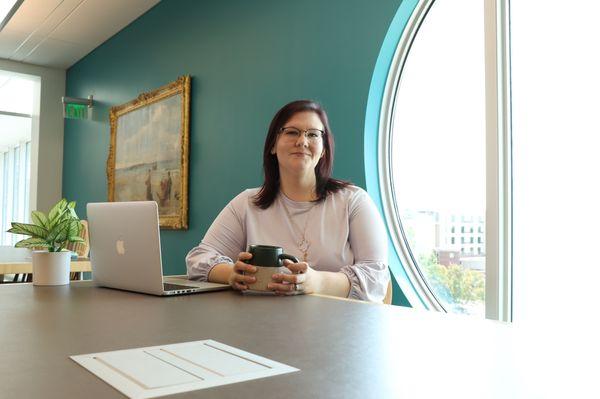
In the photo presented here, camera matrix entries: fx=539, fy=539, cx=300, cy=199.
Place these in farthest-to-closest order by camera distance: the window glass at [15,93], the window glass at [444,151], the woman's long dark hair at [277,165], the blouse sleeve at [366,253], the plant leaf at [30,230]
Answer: the window glass at [15,93]
the window glass at [444,151]
the woman's long dark hair at [277,165]
the blouse sleeve at [366,253]
the plant leaf at [30,230]

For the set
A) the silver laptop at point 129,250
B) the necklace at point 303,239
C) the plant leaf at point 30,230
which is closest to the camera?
the silver laptop at point 129,250

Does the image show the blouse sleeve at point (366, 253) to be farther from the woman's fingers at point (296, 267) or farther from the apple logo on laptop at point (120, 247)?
the apple logo on laptop at point (120, 247)

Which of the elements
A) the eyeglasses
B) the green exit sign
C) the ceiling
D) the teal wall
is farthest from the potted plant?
the green exit sign

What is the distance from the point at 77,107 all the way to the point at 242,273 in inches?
176

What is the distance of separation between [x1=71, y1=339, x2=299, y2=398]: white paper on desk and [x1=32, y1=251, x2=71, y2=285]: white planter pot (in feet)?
2.78

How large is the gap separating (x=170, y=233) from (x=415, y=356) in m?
3.39

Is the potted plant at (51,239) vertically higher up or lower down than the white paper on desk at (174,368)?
higher up

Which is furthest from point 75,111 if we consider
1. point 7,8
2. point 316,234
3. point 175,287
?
point 175,287

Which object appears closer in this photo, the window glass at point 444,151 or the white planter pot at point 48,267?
the white planter pot at point 48,267

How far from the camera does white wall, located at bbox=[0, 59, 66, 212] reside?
5.92 meters

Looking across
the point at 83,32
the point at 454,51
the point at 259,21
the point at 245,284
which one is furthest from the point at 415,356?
the point at 83,32

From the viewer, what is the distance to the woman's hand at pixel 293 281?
1.34 meters

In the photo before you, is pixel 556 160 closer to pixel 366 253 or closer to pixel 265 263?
pixel 366 253

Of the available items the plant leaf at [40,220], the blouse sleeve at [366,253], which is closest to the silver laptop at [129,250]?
the plant leaf at [40,220]
